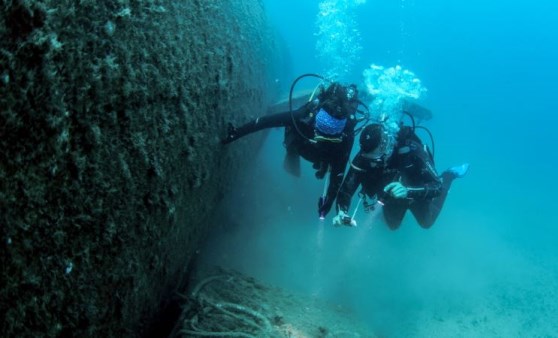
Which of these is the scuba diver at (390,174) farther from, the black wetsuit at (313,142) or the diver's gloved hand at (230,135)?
the diver's gloved hand at (230,135)

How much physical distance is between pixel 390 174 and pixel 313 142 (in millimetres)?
1814

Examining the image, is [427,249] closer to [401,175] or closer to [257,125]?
[401,175]

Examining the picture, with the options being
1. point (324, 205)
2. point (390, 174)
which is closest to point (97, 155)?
point (324, 205)

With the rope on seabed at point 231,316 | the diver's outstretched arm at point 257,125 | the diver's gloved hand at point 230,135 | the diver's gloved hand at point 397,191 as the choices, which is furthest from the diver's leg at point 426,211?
the rope on seabed at point 231,316

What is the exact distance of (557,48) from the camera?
207 ft

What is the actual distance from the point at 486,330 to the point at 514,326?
1374 millimetres

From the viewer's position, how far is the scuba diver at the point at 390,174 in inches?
197

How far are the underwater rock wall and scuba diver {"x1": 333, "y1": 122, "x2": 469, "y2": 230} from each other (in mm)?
2610

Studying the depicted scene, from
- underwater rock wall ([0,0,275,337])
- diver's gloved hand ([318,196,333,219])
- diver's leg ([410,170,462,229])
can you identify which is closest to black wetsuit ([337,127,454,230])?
diver's gloved hand ([318,196,333,219])

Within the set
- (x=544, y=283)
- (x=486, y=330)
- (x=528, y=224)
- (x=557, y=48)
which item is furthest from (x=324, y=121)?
(x=557, y=48)

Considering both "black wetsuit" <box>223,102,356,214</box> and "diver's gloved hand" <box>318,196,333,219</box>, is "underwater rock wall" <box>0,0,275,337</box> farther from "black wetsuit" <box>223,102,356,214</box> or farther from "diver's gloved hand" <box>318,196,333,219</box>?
"diver's gloved hand" <box>318,196,333,219</box>

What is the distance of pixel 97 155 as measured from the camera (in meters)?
1.75

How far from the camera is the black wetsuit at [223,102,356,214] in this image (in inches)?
181

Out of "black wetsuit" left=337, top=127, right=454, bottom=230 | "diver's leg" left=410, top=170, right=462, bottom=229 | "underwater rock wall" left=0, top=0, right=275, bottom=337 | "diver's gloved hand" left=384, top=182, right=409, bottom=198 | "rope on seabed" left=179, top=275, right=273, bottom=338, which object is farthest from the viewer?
"diver's leg" left=410, top=170, right=462, bottom=229
